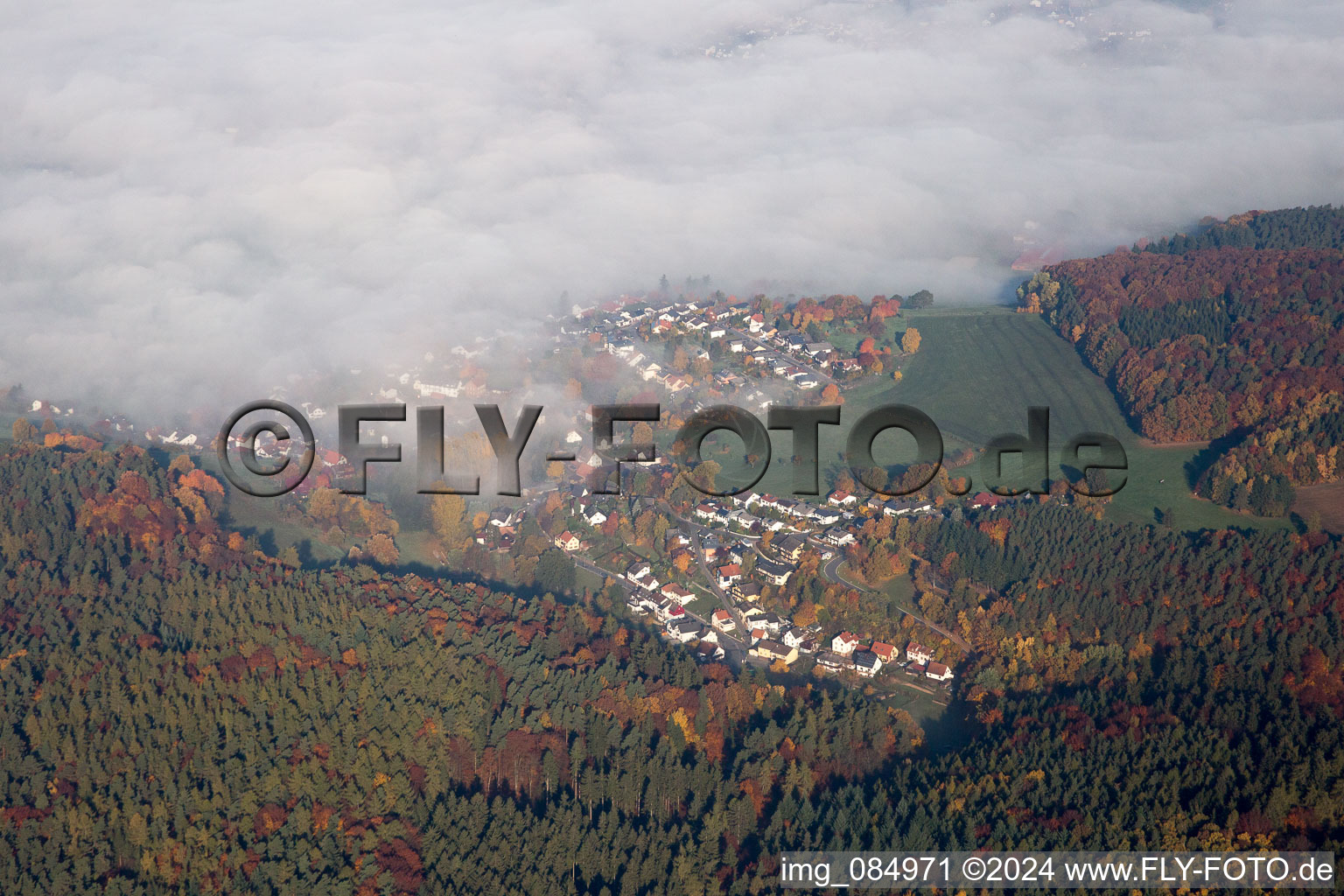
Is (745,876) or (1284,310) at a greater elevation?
(1284,310)

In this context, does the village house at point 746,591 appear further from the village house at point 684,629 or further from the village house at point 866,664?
the village house at point 866,664

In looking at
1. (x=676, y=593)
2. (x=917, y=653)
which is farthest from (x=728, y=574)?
(x=917, y=653)

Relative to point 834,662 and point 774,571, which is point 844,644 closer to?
point 834,662

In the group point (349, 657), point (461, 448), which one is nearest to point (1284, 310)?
Result: point (461, 448)

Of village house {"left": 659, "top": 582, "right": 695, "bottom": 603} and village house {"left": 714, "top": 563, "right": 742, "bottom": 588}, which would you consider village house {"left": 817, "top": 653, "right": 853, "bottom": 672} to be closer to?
village house {"left": 714, "top": 563, "right": 742, "bottom": 588}

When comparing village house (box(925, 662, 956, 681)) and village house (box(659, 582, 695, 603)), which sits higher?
village house (box(659, 582, 695, 603))

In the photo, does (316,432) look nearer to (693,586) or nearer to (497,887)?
(693,586)

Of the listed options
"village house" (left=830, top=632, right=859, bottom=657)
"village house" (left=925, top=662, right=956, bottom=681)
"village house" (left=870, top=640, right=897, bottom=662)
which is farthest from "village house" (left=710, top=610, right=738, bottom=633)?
"village house" (left=925, top=662, right=956, bottom=681)
